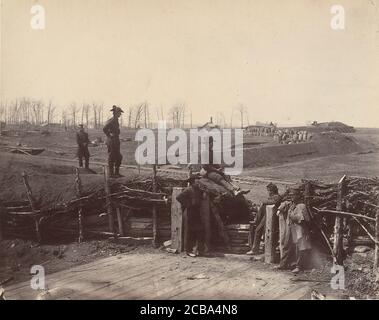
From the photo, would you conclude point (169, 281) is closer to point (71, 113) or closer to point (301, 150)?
point (301, 150)

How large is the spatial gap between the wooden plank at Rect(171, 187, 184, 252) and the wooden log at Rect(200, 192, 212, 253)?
486 mm

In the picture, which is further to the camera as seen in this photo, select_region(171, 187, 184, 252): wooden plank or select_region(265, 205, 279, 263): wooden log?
select_region(171, 187, 184, 252): wooden plank

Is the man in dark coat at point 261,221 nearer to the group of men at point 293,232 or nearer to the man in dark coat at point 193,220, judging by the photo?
the group of men at point 293,232

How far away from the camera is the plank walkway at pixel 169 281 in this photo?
23.0 ft

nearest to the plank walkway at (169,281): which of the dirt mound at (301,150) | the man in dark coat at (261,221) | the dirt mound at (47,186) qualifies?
the man in dark coat at (261,221)

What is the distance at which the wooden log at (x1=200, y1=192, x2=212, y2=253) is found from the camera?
29.4 feet

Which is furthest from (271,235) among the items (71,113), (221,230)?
(71,113)

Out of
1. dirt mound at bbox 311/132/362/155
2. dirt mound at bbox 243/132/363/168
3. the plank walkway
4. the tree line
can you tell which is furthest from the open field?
the tree line

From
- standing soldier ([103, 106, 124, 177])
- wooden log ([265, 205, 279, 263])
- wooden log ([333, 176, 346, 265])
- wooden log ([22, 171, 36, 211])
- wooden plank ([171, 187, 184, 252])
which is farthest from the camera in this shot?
standing soldier ([103, 106, 124, 177])

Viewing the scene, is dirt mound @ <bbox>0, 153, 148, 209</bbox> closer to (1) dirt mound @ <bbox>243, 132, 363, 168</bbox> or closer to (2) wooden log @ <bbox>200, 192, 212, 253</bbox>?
(2) wooden log @ <bbox>200, 192, 212, 253</bbox>

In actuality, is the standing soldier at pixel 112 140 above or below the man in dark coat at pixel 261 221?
above

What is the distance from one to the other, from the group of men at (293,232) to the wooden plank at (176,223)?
2.08 metres

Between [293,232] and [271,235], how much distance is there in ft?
1.54
